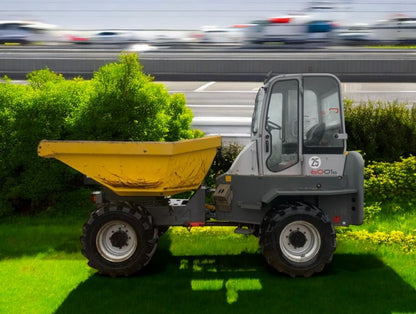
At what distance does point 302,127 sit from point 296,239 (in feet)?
4.54

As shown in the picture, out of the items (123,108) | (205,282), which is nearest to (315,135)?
(205,282)

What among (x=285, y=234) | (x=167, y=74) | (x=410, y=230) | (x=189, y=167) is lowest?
(x=410, y=230)

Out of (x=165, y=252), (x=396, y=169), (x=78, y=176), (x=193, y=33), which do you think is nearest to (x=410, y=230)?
(x=396, y=169)

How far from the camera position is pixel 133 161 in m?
7.05

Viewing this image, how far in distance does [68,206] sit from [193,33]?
11.7 m

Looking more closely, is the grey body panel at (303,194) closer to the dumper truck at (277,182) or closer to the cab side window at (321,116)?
the dumper truck at (277,182)

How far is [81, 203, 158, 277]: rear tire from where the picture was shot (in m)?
7.28

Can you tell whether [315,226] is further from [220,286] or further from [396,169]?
[396,169]

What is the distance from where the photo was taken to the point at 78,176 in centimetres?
1133

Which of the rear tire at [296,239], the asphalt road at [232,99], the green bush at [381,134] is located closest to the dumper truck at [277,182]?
the rear tire at [296,239]

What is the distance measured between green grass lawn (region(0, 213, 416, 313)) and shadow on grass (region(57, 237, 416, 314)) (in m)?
0.01

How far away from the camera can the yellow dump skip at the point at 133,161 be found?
6.96 m

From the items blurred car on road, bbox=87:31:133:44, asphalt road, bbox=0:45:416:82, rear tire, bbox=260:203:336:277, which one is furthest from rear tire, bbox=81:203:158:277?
blurred car on road, bbox=87:31:133:44

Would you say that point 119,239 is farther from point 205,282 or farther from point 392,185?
point 392,185
